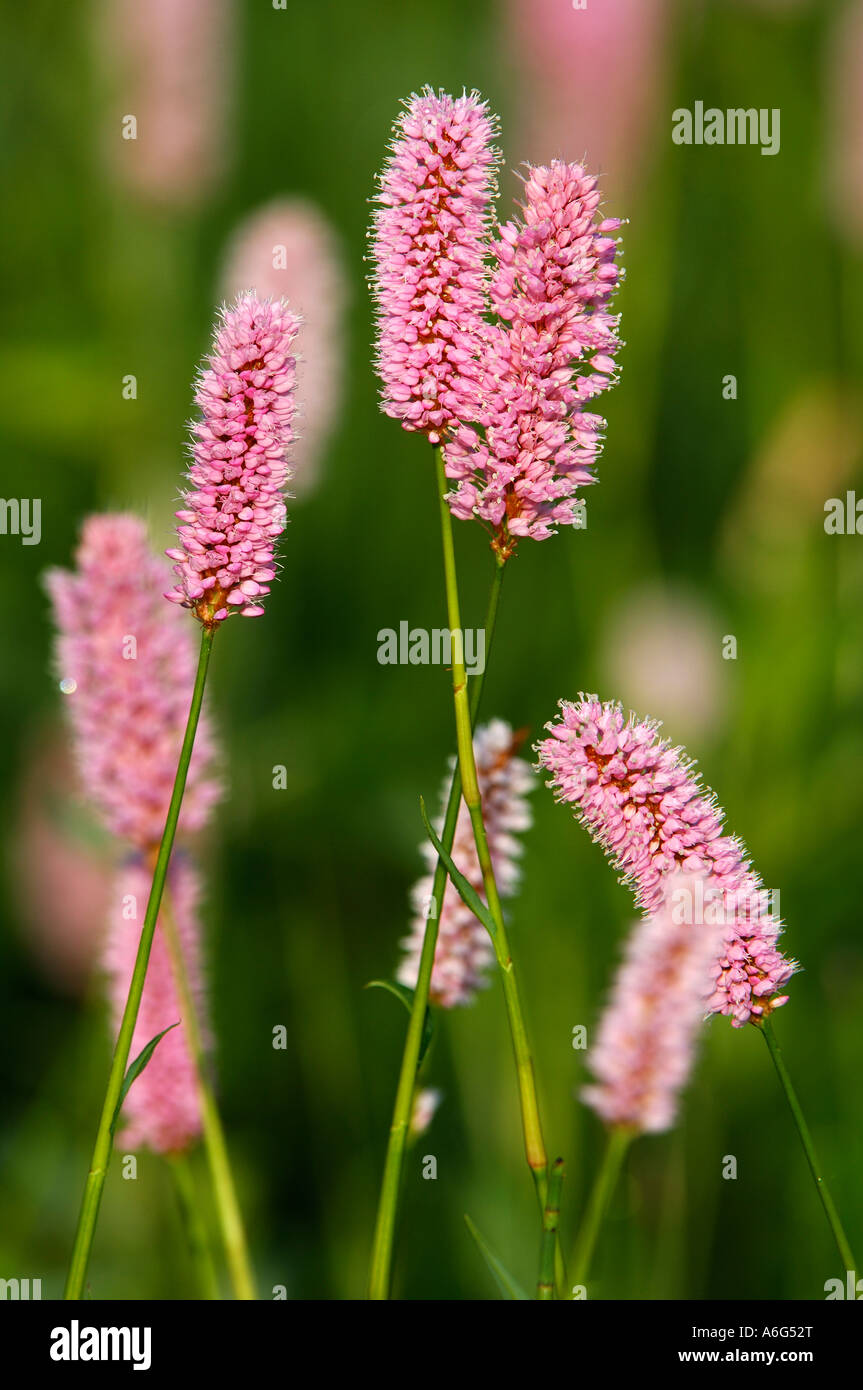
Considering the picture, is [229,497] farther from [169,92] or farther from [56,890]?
[169,92]

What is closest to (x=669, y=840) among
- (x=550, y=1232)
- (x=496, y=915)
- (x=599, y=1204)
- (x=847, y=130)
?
(x=496, y=915)

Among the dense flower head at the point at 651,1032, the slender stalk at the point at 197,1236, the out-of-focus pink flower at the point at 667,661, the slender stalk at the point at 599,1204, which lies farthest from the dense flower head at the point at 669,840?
the out-of-focus pink flower at the point at 667,661

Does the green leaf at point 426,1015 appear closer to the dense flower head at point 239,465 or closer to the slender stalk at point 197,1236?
the dense flower head at point 239,465

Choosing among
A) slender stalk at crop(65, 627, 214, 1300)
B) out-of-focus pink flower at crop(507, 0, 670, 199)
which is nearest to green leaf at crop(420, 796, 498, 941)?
slender stalk at crop(65, 627, 214, 1300)

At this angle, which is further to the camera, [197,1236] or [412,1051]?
[197,1236]

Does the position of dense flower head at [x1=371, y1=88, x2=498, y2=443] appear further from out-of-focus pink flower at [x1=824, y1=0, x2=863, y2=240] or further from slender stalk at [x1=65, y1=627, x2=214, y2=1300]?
out-of-focus pink flower at [x1=824, y1=0, x2=863, y2=240]

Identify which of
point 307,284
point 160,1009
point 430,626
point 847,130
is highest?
point 847,130

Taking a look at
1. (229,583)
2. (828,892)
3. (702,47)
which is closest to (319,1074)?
(828,892)
